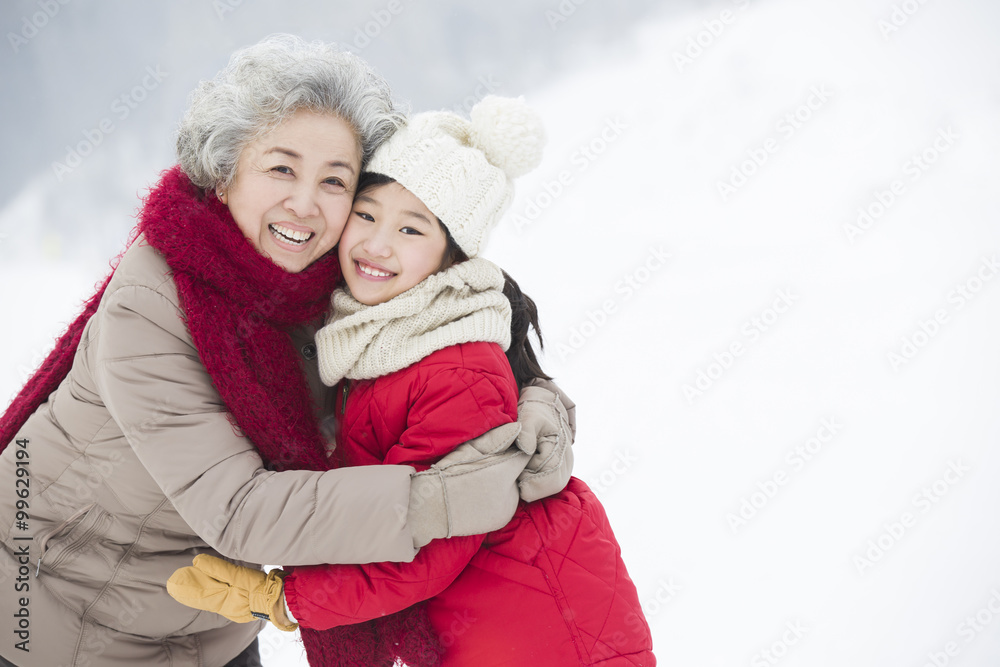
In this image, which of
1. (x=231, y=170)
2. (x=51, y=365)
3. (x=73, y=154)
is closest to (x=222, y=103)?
(x=231, y=170)

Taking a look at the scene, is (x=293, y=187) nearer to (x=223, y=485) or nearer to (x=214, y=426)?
(x=214, y=426)

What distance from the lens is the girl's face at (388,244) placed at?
1.61 meters

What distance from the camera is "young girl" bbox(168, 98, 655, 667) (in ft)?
4.52

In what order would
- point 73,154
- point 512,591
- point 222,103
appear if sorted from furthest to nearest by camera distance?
1. point 73,154
2. point 222,103
3. point 512,591

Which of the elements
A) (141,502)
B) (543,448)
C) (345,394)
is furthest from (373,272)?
(141,502)

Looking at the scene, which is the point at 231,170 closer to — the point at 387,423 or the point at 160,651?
the point at 387,423

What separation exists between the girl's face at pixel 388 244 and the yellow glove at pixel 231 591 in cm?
64

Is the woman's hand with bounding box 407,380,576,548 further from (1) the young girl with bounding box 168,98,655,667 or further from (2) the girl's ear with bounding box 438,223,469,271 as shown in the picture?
(2) the girl's ear with bounding box 438,223,469,271

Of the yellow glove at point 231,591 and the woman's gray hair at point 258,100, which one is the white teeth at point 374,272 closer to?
the woman's gray hair at point 258,100

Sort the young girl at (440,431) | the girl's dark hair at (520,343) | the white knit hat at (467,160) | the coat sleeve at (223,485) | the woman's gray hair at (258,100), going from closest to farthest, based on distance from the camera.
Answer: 1. the coat sleeve at (223,485)
2. the young girl at (440,431)
3. the woman's gray hair at (258,100)
4. the white knit hat at (467,160)
5. the girl's dark hair at (520,343)

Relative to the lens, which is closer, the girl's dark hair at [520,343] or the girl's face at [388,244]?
the girl's face at [388,244]

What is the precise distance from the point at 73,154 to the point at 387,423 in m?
3.29

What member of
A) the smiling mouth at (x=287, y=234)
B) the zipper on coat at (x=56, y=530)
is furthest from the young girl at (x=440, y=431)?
the zipper on coat at (x=56, y=530)

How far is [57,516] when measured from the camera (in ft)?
4.76
